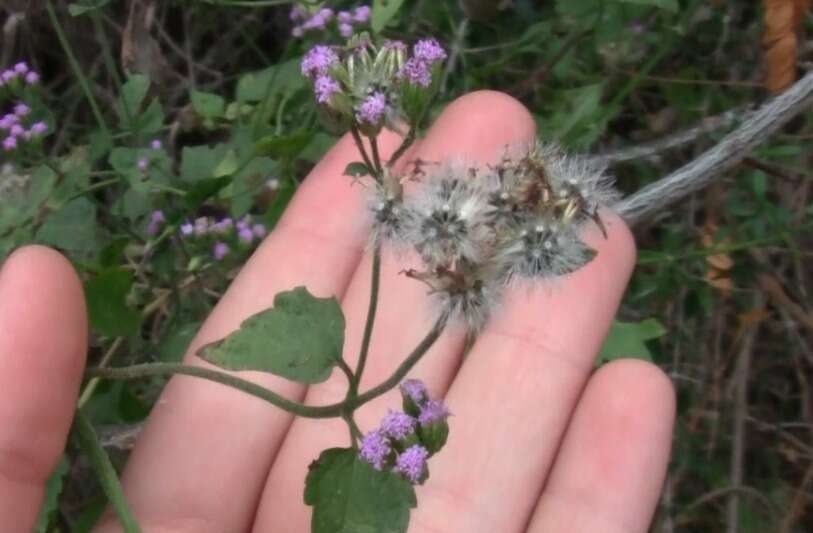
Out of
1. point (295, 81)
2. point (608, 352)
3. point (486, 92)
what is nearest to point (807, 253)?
point (608, 352)

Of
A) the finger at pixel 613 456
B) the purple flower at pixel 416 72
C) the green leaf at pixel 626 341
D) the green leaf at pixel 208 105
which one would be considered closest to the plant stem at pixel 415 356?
the purple flower at pixel 416 72

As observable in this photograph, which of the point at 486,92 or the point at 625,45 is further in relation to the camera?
the point at 625,45

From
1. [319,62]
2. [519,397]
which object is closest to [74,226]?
[319,62]

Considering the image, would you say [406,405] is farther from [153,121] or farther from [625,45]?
[625,45]

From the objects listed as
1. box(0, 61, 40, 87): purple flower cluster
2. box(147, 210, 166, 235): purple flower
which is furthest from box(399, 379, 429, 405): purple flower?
box(0, 61, 40, 87): purple flower cluster

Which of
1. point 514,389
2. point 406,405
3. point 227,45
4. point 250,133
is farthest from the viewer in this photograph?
point 227,45

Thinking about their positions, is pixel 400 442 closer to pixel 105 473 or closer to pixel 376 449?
pixel 376 449

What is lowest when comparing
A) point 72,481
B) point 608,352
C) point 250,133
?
point 72,481
